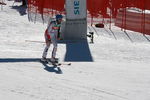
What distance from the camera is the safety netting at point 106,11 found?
76.2 ft

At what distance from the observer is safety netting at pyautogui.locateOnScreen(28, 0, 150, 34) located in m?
23.2

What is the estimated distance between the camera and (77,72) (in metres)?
11.4

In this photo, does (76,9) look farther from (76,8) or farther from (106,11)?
(106,11)

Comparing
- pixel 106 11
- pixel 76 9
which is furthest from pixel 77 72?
pixel 106 11

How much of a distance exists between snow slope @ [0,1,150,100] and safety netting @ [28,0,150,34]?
417 centimetres

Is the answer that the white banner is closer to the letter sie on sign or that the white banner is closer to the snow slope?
A: the letter sie on sign

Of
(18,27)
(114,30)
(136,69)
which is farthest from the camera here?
(114,30)

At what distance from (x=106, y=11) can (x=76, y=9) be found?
29.8 ft

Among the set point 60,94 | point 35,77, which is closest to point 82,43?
point 35,77

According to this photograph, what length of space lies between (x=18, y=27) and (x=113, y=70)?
9979 mm

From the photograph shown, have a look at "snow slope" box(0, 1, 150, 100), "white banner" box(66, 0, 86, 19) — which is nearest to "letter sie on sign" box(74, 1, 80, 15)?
"white banner" box(66, 0, 86, 19)

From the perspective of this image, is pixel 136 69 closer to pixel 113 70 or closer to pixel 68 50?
pixel 113 70

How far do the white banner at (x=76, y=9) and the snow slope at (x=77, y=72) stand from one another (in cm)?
136

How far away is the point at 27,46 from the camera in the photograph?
15.7 metres
